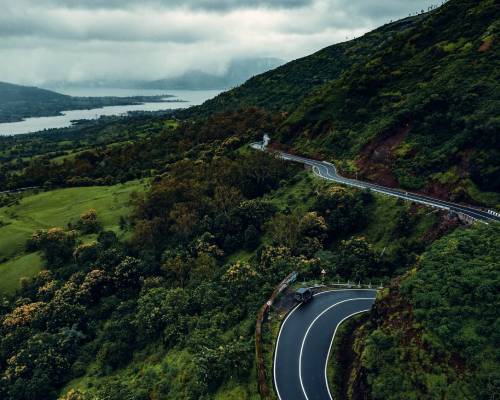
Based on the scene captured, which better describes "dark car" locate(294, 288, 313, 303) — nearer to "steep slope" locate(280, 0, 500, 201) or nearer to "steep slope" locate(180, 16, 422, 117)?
"steep slope" locate(280, 0, 500, 201)

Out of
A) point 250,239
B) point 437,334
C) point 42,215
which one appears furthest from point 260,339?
point 42,215

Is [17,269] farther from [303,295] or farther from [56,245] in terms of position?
[303,295]

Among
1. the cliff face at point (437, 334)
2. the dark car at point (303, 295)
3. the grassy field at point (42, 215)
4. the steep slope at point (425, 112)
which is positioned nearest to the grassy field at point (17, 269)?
the grassy field at point (42, 215)

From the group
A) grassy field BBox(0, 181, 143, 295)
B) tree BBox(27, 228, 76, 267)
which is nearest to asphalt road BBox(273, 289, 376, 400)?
tree BBox(27, 228, 76, 267)

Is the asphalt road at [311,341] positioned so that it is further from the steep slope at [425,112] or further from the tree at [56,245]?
the tree at [56,245]

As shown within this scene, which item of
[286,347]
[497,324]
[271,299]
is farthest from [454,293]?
[271,299]
